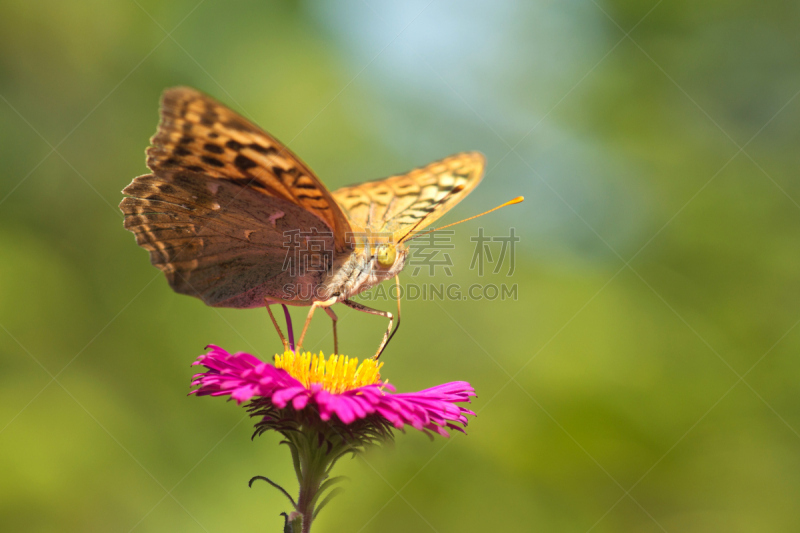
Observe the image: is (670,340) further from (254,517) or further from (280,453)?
(254,517)

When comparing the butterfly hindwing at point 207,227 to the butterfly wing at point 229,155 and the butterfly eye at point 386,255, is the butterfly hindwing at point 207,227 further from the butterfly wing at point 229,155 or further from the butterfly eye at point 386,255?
the butterfly eye at point 386,255

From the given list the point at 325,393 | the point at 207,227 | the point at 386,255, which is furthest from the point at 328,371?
the point at 207,227

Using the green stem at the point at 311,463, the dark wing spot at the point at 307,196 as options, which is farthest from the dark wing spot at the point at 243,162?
the green stem at the point at 311,463

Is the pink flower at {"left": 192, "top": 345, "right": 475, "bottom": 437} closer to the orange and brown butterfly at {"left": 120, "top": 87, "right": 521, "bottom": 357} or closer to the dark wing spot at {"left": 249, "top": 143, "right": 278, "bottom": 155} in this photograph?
the orange and brown butterfly at {"left": 120, "top": 87, "right": 521, "bottom": 357}

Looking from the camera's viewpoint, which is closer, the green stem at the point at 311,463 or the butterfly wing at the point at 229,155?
the green stem at the point at 311,463

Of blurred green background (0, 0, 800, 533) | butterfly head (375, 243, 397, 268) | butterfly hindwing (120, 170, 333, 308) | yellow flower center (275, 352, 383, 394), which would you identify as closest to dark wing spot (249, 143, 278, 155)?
butterfly hindwing (120, 170, 333, 308)

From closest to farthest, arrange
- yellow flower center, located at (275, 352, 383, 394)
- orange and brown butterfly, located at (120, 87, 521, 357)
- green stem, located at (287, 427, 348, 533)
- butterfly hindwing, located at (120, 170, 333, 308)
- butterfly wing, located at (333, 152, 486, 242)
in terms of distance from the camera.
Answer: green stem, located at (287, 427, 348, 533)
yellow flower center, located at (275, 352, 383, 394)
orange and brown butterfly, located at (120, 87, 521, 357)
butterfly hindwing, located at (120, 170, 333, 308)
butterfly wing, located at (333, 152, 486, 242)
